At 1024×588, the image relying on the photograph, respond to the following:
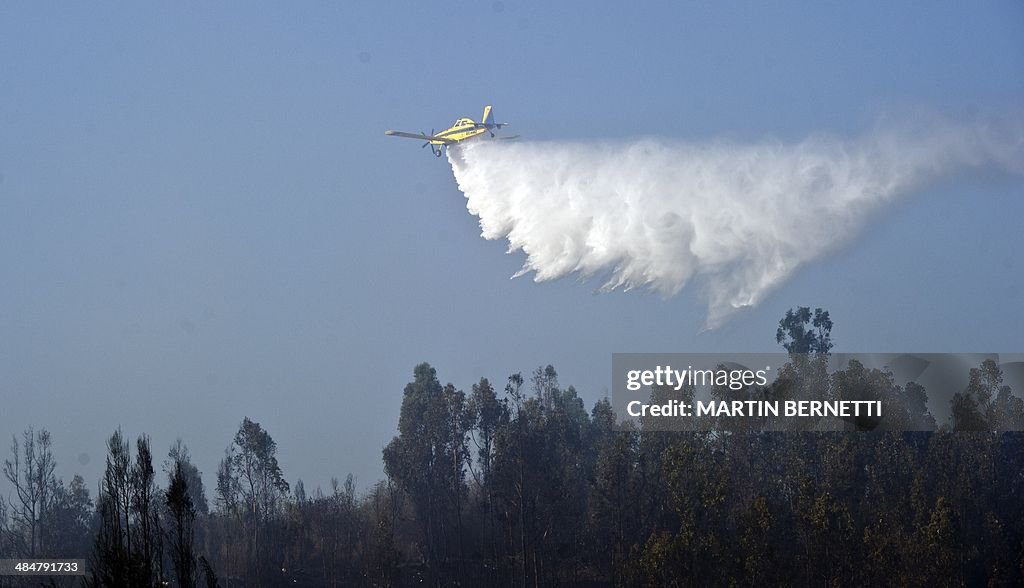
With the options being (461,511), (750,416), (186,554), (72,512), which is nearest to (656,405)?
(750,416)

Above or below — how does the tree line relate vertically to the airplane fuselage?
below

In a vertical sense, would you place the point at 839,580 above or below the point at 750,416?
below

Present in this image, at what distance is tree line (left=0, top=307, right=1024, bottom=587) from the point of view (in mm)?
61875

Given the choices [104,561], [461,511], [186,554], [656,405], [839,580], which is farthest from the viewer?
[461,511]

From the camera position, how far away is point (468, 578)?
3381 inches

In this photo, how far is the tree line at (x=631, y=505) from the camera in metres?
61.9

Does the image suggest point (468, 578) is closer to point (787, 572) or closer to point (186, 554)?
point (787, 572)

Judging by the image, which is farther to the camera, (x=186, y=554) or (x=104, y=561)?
(x=186, y=554)

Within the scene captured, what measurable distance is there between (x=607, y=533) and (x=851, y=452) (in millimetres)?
14394

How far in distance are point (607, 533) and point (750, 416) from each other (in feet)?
40.2

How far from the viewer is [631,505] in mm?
79875

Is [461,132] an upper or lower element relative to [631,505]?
upper

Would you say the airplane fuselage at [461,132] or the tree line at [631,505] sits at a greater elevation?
the airplane fuselage at [461,132]

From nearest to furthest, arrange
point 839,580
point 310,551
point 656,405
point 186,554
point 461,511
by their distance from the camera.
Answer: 1. point 186,554
2. point 839,580
3. point 656,405
4. point 310,551
5. point 461,511
